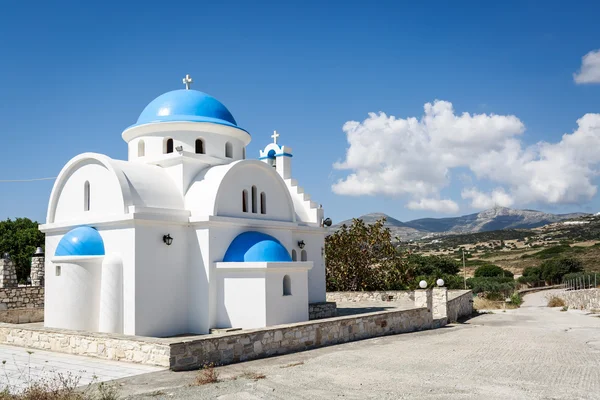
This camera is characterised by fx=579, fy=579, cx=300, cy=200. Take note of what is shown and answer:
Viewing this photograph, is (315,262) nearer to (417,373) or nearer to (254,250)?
(254,250)

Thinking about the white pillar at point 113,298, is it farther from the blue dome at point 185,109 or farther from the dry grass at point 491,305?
the dry grass at point 491,305

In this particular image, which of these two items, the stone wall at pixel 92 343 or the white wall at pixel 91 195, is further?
the white wall at pixel 91 195

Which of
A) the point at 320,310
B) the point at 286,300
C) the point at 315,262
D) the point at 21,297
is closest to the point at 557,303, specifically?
the point at 315,262

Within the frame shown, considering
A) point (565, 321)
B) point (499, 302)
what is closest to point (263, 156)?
point (565, 321)

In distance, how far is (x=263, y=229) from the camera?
16875 millimetres

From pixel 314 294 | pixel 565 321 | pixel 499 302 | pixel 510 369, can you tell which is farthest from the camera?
pixel 499 302

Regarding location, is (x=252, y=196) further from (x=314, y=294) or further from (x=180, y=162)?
(x=314, y=294)

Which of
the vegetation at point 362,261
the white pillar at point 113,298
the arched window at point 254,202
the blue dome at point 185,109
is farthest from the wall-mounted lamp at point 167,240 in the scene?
the vegetation at point 362,261

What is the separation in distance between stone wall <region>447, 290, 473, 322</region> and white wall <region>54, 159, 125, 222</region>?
1162 centimetres

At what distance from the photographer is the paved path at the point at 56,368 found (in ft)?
31.2

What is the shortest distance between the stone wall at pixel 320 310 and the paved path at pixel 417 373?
12.5 ft

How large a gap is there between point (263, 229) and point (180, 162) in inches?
120

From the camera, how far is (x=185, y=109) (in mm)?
Result: 17625

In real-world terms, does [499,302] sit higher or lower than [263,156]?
lower
